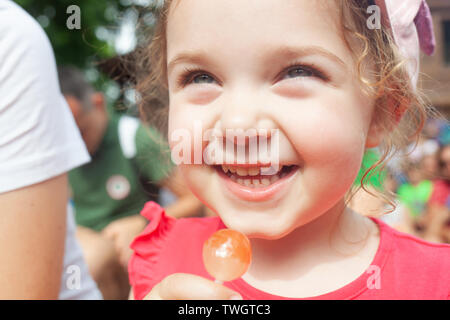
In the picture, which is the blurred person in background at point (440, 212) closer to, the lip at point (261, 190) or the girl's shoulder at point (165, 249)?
the girl's shoulder at point (165, 249)

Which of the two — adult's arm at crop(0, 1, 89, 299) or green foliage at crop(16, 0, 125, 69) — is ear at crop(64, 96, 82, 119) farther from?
green foliage at crop(16, 0, 125, 69)

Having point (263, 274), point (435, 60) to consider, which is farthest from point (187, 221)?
point (435, 60)

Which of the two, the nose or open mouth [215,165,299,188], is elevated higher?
the nose

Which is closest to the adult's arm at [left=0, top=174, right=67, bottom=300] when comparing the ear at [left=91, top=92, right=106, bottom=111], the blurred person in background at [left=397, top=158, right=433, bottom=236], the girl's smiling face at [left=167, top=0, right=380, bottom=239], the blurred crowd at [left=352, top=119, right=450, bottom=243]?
the girl's smiling face at [left=167, top=0, right=380, bottom=239]

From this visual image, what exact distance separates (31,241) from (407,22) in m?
0.96

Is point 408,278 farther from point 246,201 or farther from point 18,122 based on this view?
point 18,122

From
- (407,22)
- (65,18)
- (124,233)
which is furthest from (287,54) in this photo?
(65,18)

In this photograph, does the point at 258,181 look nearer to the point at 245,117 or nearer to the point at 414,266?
the point at 245,117

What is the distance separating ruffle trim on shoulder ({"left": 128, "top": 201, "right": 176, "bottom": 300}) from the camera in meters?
1.18

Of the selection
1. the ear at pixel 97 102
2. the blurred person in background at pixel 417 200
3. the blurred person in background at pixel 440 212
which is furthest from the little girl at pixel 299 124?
the blurred person in background at pixel 417 200

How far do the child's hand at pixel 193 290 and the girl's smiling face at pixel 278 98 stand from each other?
14 cm

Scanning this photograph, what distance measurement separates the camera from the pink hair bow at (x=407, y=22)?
982 mm

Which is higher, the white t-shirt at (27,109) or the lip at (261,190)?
the white t-shirt at (27,109)

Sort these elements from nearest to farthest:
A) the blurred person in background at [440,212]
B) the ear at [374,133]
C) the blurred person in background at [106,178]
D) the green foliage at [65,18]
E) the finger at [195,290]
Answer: the finger at [195,290] → the ear at [374,133] → the blurred person in background at [106,178] → the blurred person in background at [440,212] → the green foliage at [65,18]
